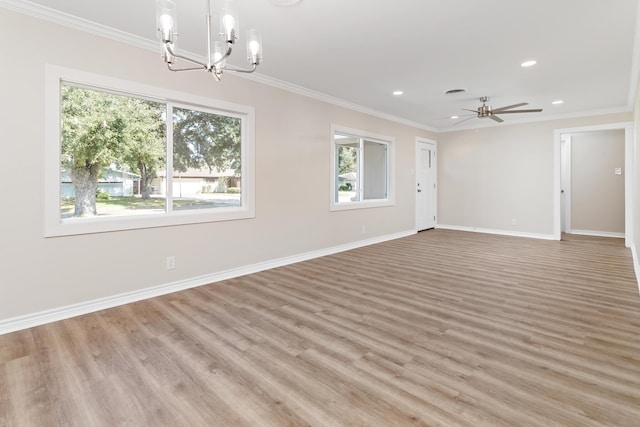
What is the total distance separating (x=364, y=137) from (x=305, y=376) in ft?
15.9

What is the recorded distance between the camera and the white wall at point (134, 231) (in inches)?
101

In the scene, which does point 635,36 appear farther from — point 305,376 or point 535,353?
point 305,376

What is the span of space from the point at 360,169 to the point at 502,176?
350 centimetres

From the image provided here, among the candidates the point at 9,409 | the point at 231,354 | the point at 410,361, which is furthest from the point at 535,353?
the point at 9,409

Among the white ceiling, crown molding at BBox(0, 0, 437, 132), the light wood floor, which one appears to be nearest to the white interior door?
the white ceiling

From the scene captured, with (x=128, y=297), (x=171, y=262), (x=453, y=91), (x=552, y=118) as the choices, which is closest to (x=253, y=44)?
(x=171, y=262)

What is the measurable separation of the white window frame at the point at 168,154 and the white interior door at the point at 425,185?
183 inches

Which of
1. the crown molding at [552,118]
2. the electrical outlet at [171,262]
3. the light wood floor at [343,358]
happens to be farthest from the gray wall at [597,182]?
the electrical outlet at [171,262]

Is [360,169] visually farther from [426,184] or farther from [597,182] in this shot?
[597,182]

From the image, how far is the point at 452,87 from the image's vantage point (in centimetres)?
466

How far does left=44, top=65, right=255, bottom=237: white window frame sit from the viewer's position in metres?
2.71

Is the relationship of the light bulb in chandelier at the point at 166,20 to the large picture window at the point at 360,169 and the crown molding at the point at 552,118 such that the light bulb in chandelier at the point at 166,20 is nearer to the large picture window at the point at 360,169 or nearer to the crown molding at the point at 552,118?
the large picture window at the point at 360,169

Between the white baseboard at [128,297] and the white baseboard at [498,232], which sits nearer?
the white baseboard at [128,297]

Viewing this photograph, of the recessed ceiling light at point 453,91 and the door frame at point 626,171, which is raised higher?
the recessed ceiling light at point 453,91
